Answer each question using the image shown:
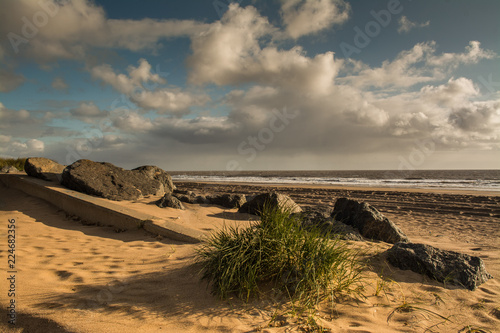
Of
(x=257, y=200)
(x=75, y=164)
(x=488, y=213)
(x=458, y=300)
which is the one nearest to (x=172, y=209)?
(x=257, y=200)

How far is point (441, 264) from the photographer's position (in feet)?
12.3

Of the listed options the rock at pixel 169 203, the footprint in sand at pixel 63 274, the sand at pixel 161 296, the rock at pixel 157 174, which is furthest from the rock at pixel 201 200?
the footprint in sand at pixel 63 274

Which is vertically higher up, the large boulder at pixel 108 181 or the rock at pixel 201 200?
the large boulder at pixel 108 181

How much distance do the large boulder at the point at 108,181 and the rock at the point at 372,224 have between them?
669 centimetres

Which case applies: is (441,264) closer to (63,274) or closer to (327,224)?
(327,224)

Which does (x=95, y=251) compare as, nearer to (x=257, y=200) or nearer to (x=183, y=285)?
(x=183, y=285)

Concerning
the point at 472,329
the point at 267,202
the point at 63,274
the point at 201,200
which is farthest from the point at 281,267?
Answer: the point at 201,200

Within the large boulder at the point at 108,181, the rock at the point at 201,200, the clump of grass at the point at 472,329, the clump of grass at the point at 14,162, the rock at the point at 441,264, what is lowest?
the clump of grass at the point at 472,329

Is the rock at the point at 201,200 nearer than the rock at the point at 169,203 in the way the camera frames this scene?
No

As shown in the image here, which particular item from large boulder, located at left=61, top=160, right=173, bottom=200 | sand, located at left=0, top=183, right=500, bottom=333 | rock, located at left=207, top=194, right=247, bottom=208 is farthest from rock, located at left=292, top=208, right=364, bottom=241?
large boulder, located at left=61, top=160, right=173, bottom=200

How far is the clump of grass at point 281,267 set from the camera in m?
2.89

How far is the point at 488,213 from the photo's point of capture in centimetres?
1015

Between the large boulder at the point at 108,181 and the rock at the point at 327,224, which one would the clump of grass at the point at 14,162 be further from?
the rock at the point at 327,224

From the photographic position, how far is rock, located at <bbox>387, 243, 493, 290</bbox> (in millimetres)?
3582
